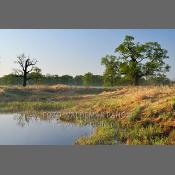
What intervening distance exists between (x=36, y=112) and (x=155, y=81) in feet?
10.5

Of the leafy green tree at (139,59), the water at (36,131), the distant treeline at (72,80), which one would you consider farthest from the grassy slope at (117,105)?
the leafy green tree at (139,59)

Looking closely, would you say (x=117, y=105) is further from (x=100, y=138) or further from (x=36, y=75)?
(x=36, y=75)

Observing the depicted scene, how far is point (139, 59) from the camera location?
12742 mm

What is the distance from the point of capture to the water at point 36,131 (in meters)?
12.1

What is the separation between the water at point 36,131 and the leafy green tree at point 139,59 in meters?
1.77

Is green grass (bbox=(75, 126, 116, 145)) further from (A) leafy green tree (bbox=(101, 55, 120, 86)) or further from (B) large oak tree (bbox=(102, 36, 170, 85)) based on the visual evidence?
(B) large oak tree (bbox=(102, 36, 170, 85))

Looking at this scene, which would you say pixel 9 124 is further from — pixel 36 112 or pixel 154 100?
pixel 154 100

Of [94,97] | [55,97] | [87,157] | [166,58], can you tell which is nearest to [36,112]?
[55,97]

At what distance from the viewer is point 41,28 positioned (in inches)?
486

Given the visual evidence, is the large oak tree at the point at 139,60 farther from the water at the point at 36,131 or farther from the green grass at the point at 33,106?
the water at the point at 36,131

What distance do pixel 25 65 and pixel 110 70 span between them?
221 cm

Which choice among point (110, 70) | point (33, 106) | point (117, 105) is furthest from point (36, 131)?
point (110, 70)

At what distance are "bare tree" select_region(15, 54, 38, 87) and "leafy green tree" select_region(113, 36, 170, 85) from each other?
223 cm

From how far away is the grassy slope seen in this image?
39.4 ft
